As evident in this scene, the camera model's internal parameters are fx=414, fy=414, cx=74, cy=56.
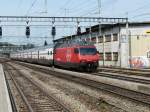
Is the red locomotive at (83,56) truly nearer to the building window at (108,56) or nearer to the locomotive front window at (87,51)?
the locomotive front window at (87,51)

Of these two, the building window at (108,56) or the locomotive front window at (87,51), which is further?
the building window at (108,56)

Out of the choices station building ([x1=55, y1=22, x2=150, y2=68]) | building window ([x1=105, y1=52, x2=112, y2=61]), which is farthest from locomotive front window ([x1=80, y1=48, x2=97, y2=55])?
building window ([x1=105, y1=52, x2=112, y2=61])

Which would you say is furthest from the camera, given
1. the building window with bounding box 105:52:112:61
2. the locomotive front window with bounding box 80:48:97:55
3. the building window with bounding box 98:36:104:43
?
the building window with bounding box 98:36:104:43

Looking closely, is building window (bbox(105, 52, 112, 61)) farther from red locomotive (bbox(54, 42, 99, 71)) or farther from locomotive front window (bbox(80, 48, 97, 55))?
locomotive front window (bbox(80, 48, 97, 55))

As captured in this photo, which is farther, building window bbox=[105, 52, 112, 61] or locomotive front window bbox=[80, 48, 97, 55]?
building window bbox=[105, 52, 112, 61]

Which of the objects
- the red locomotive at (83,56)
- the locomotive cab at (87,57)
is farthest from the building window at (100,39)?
the locomotive cab at (87,57)

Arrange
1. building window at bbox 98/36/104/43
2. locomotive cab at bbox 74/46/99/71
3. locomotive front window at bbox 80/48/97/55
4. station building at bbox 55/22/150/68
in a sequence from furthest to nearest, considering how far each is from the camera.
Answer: building window at bbox 98/36/104/43
station building at bbox 55/22/150/68
locomotive front window at bbox 80/48/97/55
locomotive cab at bbox 74/46/99/71

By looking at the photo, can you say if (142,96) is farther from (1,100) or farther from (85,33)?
(85,33)

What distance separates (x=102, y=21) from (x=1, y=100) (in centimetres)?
4853

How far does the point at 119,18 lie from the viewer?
64.0m

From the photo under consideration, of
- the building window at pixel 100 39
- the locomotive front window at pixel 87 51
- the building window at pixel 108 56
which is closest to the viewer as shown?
the locomotive front window at pixel 87 51

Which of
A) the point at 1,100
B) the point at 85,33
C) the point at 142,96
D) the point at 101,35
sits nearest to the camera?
Result: the point at 1,100

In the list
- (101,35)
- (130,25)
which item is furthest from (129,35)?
(101,35)

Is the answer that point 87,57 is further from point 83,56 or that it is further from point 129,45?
point 129,45
